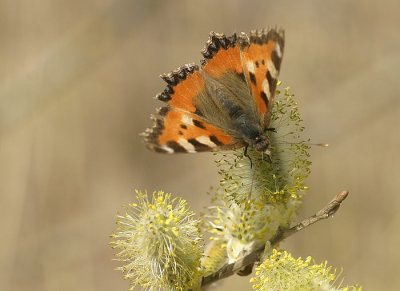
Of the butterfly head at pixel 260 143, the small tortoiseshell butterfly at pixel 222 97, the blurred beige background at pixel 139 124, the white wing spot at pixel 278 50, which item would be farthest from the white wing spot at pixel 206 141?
the blurred beige background at pixel 139 124

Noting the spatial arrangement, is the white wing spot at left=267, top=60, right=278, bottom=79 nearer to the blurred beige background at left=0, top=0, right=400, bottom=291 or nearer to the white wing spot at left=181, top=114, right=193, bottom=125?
the white wing spot at left=181, top=114, right=193, bottom=125

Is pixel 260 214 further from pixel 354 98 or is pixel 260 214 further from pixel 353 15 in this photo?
pixel 353 15

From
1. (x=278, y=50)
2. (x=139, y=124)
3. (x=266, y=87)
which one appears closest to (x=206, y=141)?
(x=266, y=87)

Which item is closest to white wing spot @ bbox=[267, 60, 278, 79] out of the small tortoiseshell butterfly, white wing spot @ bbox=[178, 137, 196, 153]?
the small tortoiseshell butterfly

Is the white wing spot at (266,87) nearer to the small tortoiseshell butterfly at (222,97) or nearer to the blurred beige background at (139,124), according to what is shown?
the small tortoiseshell butterfly at (222,97)

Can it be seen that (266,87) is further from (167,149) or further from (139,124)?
(139,124)

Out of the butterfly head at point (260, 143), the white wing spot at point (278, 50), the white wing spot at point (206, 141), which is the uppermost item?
the white wing spot at point (278, 50)

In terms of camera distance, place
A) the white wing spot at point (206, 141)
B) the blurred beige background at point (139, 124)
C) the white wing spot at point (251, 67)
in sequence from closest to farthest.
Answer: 1. the white wing spot at point (206, 141)
2. the white wing spot at point (251, 67)
3. the blurred beige background at point (139, 124)
